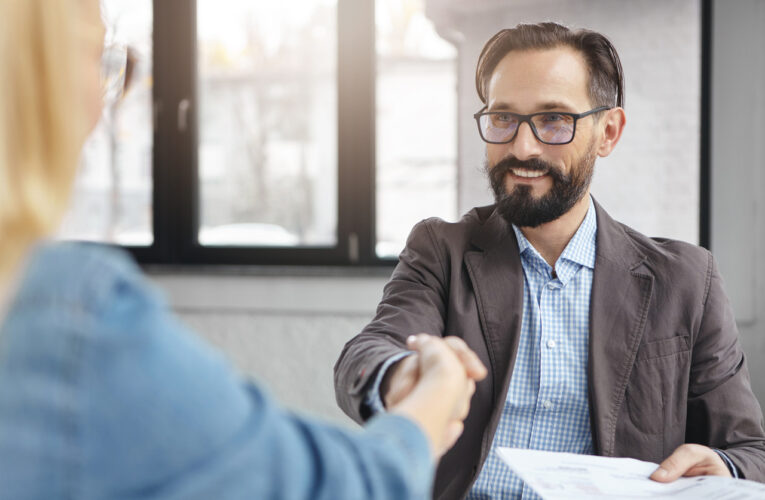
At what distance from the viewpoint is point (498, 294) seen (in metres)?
1.45

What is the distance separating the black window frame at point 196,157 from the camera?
3.16 m

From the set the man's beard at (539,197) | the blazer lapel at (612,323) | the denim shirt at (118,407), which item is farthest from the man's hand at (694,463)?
the denim shirt at (118,407)

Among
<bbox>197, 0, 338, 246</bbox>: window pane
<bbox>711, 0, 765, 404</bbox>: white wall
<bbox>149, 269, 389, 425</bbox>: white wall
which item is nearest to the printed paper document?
<bbox>711, 0, 765, 404</bbox>: white wall

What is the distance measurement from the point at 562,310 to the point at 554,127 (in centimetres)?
37

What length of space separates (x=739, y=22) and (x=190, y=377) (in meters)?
2.84

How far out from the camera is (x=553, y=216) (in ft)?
4.92

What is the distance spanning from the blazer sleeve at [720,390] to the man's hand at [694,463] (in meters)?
0.09

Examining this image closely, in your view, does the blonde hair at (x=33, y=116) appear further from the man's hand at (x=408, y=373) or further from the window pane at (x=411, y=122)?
the window pane at (x=411, y=122)

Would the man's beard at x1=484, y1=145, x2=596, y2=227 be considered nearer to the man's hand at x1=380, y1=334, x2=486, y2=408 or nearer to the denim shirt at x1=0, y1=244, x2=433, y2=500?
the man's hand at x1=380, y1=334, x2=486, y2=408

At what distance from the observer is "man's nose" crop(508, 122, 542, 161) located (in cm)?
149

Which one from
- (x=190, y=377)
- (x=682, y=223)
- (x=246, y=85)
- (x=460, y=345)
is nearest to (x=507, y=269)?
(x=460, y=345)

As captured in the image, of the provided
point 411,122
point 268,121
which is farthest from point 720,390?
point 268,121

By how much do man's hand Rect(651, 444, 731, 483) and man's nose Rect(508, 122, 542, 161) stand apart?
62 cm

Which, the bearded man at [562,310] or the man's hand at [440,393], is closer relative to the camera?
the man's hand at [440,393]
